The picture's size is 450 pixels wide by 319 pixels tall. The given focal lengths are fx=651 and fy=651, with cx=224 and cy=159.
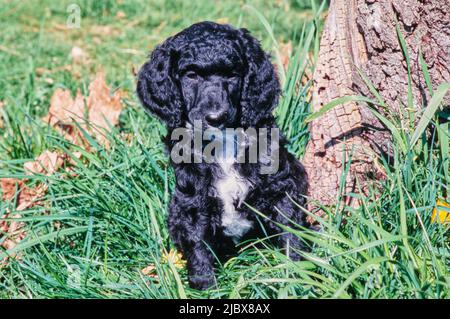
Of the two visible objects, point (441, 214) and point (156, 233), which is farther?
point (156, 233)

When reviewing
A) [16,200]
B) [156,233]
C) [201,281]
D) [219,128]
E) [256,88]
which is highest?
[256,88]

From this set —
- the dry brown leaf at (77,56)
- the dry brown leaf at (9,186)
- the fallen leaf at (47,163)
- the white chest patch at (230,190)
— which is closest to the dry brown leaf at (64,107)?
the fallen leaf at (47,163)

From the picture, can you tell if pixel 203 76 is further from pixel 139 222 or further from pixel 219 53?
pixel 139 222

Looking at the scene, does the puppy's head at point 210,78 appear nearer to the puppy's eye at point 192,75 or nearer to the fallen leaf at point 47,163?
the puppy's eye at point 192,75

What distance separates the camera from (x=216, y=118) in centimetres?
328

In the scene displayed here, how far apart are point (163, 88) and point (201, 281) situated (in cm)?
108

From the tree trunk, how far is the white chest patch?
56 cm

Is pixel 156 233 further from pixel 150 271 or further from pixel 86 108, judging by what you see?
pixel 86 108

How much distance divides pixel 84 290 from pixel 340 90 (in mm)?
1739

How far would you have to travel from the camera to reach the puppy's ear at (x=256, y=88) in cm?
356

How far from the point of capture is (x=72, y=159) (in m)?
4.07

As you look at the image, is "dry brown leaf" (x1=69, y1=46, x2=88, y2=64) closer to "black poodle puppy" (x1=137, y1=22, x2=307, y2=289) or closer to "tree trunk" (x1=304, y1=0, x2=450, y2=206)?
"black poodle puppy" (x1=137, y1=22, x2=307, y2=289)

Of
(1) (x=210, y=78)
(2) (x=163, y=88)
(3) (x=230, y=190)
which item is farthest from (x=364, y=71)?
(2) (x=163, y=88)

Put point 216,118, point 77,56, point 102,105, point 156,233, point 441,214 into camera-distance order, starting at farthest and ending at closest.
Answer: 1. point 77,56
2. point 102,105
3. point 156,233
4. point 216,118
5. point 441,214
